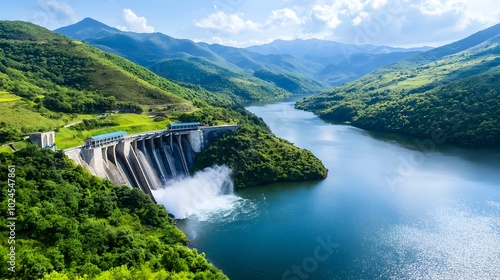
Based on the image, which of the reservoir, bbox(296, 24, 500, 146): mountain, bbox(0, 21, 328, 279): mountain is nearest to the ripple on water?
the reservoir

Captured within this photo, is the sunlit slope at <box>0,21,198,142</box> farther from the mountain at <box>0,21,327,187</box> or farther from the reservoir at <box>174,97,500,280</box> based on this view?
the reservoir at <box>174,97,500,280</box>

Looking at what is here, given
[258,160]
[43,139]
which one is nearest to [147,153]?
[258,160]

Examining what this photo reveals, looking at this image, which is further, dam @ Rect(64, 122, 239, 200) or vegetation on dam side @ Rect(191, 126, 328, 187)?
vegetation on dam side @ Rect(191, 126, 328, 187)

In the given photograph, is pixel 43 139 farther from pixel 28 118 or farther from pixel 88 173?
pixel 28 118

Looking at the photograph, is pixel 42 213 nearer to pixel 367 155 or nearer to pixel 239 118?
pixel 239 118

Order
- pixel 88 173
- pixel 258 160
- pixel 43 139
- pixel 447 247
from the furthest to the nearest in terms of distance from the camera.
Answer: pixel 258 160 < pixel 43 139 < pixel 88 173 < pixel 447 247

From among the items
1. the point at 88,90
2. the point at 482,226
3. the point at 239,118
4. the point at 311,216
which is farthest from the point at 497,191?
the point at 88,90

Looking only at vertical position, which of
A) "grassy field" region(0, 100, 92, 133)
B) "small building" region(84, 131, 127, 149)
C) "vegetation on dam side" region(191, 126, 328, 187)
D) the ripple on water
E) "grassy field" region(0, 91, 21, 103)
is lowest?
the ripple on water
